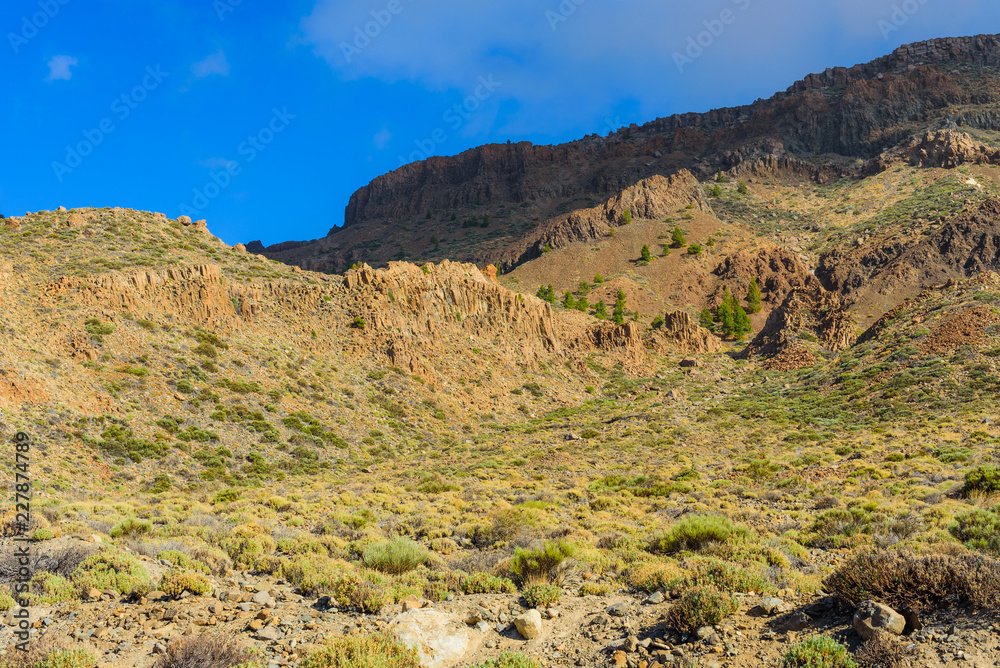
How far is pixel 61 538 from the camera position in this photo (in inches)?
472

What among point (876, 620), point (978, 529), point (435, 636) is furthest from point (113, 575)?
point (978, 529)

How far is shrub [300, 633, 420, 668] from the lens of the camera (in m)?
7.11

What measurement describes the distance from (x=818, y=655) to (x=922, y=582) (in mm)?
1767

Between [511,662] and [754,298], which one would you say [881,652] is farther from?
[754,298]

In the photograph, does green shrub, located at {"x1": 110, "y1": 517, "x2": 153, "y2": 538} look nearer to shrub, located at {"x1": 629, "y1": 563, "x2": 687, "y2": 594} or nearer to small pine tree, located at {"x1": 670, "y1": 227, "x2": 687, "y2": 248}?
shrub, located at {"x1": 629, "y1": 563, "x2": 687, "y2": 594}

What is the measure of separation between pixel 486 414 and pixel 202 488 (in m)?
25.5

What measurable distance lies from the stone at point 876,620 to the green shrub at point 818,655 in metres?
0.33

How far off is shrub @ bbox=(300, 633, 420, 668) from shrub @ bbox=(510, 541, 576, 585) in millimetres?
3629

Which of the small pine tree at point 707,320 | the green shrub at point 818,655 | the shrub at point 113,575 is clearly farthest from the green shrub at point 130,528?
the small pine tree at point 707,320

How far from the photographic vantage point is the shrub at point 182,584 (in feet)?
30.8

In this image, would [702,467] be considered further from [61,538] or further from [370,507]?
[61,538]

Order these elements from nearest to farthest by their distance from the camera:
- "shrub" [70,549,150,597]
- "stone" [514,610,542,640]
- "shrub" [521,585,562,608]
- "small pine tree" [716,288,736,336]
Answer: "stone" [514,610,542,640], "shrub" [70,549,150,597], "shrub" [521,585,562,608], "small pine tree" [716,288,736,336]

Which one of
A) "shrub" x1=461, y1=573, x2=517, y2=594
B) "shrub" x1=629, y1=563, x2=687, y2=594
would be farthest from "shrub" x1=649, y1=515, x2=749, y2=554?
"shrub" x1=461, y1=573, x2=517, y2=594

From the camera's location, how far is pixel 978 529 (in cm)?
1112
